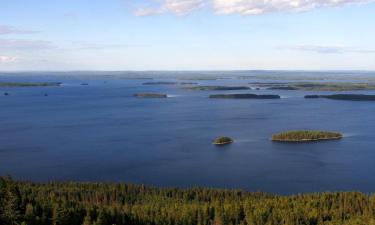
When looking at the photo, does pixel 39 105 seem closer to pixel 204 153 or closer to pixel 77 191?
pixel 204 153

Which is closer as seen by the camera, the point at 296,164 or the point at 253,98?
the point at 296,164

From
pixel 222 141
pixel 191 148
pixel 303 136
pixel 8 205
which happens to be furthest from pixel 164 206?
pixel 303 136

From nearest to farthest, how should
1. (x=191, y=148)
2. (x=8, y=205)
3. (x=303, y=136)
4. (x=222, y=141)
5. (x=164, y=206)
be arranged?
(x=8, y=205)
(x=164, y=206)
(x=191, y=148)
(x=222, y=141)
(x=303, y=136)

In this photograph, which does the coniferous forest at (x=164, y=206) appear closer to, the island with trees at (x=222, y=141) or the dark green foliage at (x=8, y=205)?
the dark green foliage at (x=8, y=205)

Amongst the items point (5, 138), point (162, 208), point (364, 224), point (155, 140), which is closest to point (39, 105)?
point (5, 138)

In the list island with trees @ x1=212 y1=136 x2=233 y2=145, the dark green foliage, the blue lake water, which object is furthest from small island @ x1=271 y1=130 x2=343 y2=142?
the dark green foliage

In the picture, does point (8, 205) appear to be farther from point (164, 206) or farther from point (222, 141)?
point (222, 141)

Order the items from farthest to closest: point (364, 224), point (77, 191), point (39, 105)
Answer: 1. point (39, 105)
2. point (77, 191)
3. point (364, 224)
